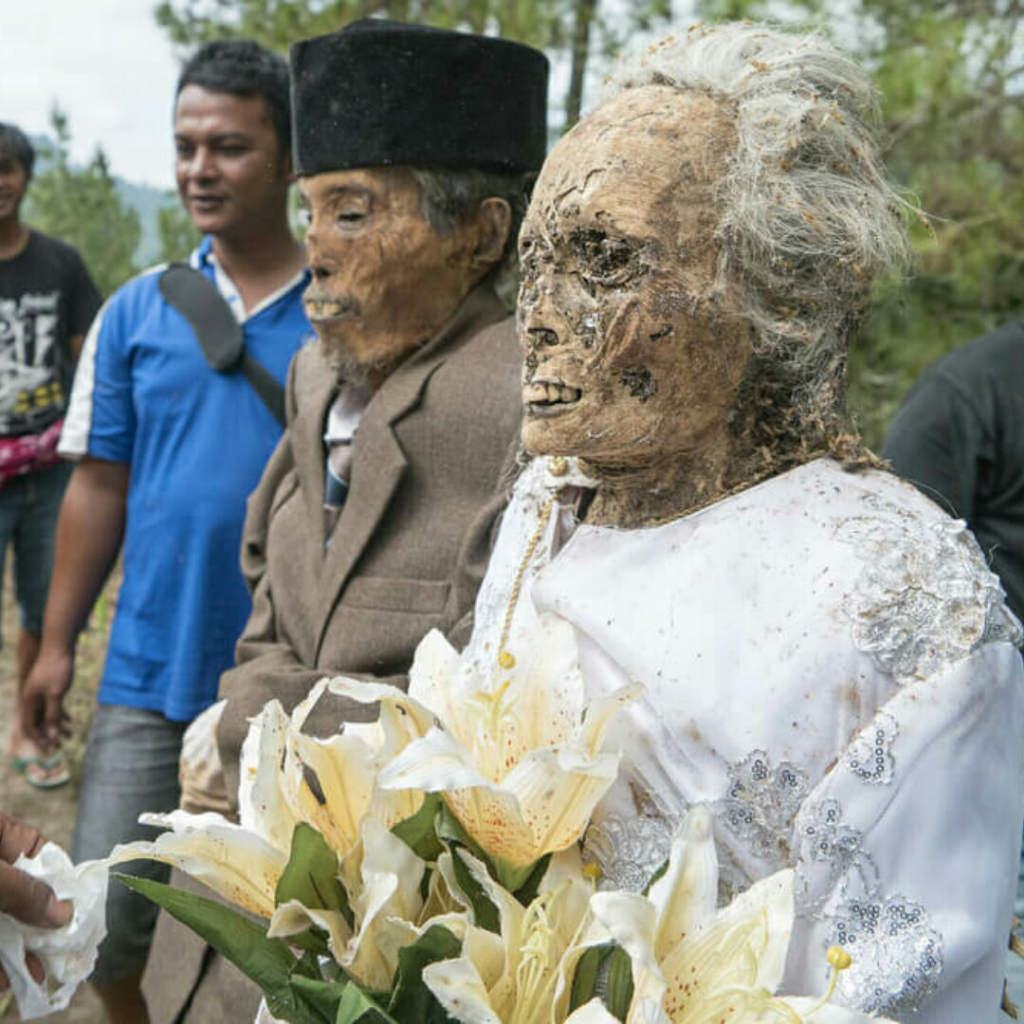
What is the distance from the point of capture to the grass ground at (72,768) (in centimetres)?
405

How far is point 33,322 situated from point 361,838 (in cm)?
386

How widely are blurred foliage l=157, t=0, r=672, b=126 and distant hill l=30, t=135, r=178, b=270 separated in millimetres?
1788

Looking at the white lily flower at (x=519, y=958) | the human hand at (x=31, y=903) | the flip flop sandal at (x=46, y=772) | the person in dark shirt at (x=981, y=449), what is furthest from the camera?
the flip flop sandal at (x=46, y=772)

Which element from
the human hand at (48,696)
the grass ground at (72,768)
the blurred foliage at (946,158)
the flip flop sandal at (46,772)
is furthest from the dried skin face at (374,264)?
the flip flop sandal at (46,772)

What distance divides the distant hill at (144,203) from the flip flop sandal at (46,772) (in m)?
2.69

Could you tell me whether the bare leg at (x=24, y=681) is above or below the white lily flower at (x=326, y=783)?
below

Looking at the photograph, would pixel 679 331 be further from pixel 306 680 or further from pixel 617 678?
pixel 306 680

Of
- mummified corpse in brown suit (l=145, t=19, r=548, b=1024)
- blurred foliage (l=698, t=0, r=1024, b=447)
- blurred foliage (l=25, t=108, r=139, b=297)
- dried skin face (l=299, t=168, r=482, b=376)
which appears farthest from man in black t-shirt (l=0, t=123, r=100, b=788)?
dried skin face (l=299, t=168, r=482, b=376)

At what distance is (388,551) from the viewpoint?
2289mm

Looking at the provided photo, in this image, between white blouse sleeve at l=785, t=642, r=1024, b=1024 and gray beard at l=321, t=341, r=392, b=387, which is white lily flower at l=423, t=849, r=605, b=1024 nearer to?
white blouse sleeve at l=785, t=642, r=1024, b=1024

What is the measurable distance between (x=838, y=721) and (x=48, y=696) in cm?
272

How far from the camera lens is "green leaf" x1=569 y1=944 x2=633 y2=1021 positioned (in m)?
1.41

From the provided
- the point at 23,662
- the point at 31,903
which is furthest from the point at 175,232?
the point at 31,903

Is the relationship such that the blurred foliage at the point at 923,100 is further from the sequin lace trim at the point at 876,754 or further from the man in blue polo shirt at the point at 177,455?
the sequin lace trim at the point at 876,754
